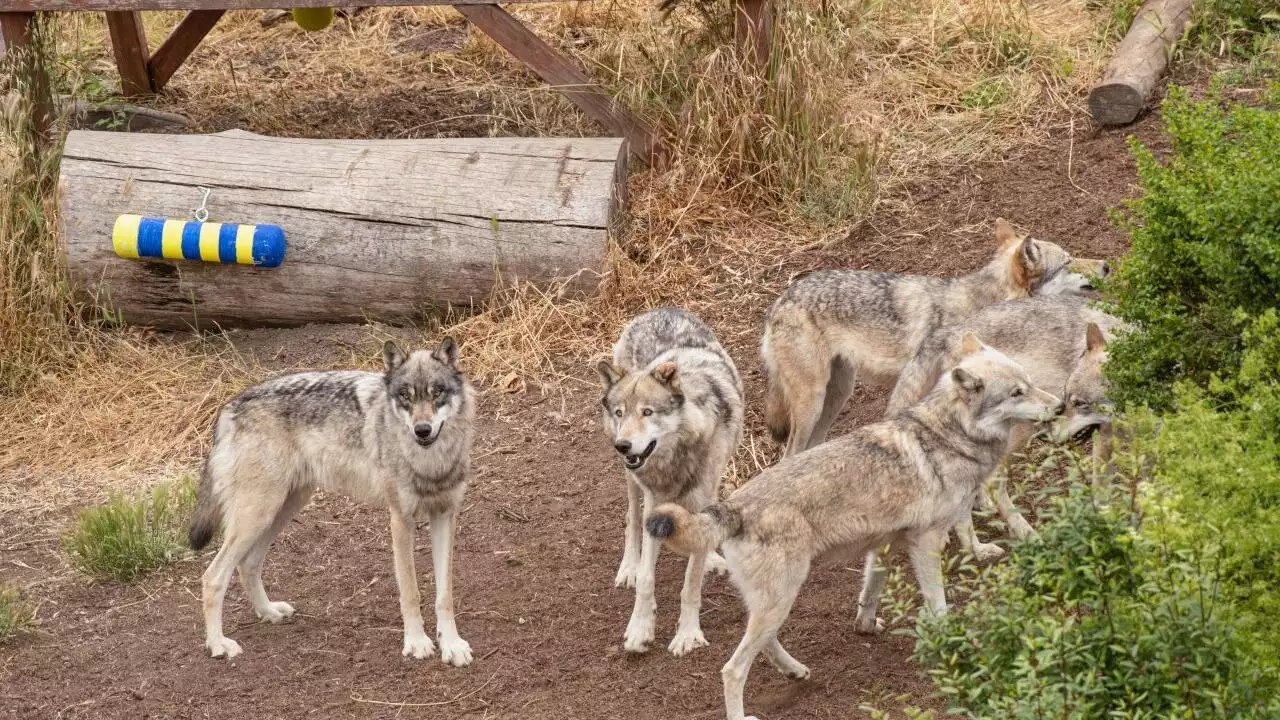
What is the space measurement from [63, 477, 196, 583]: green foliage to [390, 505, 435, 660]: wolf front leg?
178cm

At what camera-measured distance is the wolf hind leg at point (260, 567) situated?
6.70m

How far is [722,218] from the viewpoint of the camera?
9.72 m

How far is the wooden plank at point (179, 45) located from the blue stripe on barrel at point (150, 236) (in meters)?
3.20

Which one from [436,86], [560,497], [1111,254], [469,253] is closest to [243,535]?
[560,497]

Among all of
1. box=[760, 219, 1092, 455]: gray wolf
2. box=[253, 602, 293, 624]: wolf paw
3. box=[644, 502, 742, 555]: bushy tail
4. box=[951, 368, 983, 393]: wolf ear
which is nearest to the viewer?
box=[644, 502, 742, 555]: bushy tail

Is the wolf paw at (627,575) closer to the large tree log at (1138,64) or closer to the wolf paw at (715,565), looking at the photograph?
the wolf paw at (715,565)

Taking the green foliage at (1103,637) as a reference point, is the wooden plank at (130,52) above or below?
below

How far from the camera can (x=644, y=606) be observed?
6230mm

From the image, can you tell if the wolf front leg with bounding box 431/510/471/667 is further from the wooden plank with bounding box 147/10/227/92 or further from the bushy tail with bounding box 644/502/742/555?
the wooden plank with bounding box 147/10/227/92

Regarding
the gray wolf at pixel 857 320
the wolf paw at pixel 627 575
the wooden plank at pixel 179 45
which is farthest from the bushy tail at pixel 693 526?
the wooden plank at pixel 179 45

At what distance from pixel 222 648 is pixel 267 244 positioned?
335 centimetres

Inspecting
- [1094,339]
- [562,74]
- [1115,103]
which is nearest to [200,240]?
[562,74]

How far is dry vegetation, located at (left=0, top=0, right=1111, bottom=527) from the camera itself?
8.93 m

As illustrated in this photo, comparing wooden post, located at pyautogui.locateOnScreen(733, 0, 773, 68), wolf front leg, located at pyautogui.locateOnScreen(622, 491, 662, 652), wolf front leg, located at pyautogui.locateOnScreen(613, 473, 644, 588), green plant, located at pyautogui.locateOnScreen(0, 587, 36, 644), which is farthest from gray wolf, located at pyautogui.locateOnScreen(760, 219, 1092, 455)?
green plant, located at pyautogui.locateOnScreen(0, 587, 36, 644)
